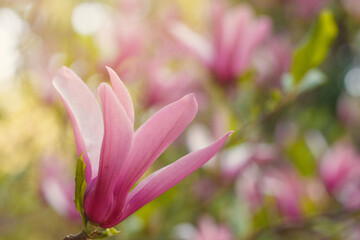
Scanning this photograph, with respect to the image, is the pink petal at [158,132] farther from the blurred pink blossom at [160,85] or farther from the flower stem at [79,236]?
the blurred pink blossom at [160,85]

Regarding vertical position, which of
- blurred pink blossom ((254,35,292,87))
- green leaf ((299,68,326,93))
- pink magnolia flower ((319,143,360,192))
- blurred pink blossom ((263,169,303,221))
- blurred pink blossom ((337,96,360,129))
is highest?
green leaf ((299,68,326,93))

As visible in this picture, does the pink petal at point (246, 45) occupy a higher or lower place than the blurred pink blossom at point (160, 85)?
higher

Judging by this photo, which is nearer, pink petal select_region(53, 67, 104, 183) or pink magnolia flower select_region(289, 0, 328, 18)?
pink petal select_region(53, 67, 104, 183)

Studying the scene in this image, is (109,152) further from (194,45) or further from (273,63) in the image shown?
(273,63)

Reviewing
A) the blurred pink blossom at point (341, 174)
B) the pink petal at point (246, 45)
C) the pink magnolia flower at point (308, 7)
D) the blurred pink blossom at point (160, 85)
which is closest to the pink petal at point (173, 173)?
the pink petal at point (246, 45)

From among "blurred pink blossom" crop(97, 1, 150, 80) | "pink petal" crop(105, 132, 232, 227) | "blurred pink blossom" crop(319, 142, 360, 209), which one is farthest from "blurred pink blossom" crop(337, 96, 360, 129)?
"pink petal" crop(105, 132, 232, 227)

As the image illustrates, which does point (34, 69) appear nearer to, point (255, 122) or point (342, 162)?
point (255, 122)

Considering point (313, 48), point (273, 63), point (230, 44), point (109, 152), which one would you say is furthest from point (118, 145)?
point (273, 63)

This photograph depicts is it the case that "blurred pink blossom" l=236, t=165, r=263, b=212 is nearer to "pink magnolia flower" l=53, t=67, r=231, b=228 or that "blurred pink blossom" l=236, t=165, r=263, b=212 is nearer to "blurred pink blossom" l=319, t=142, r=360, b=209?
"blurred pink blossom" l=319, t=142, r=360, b=209
